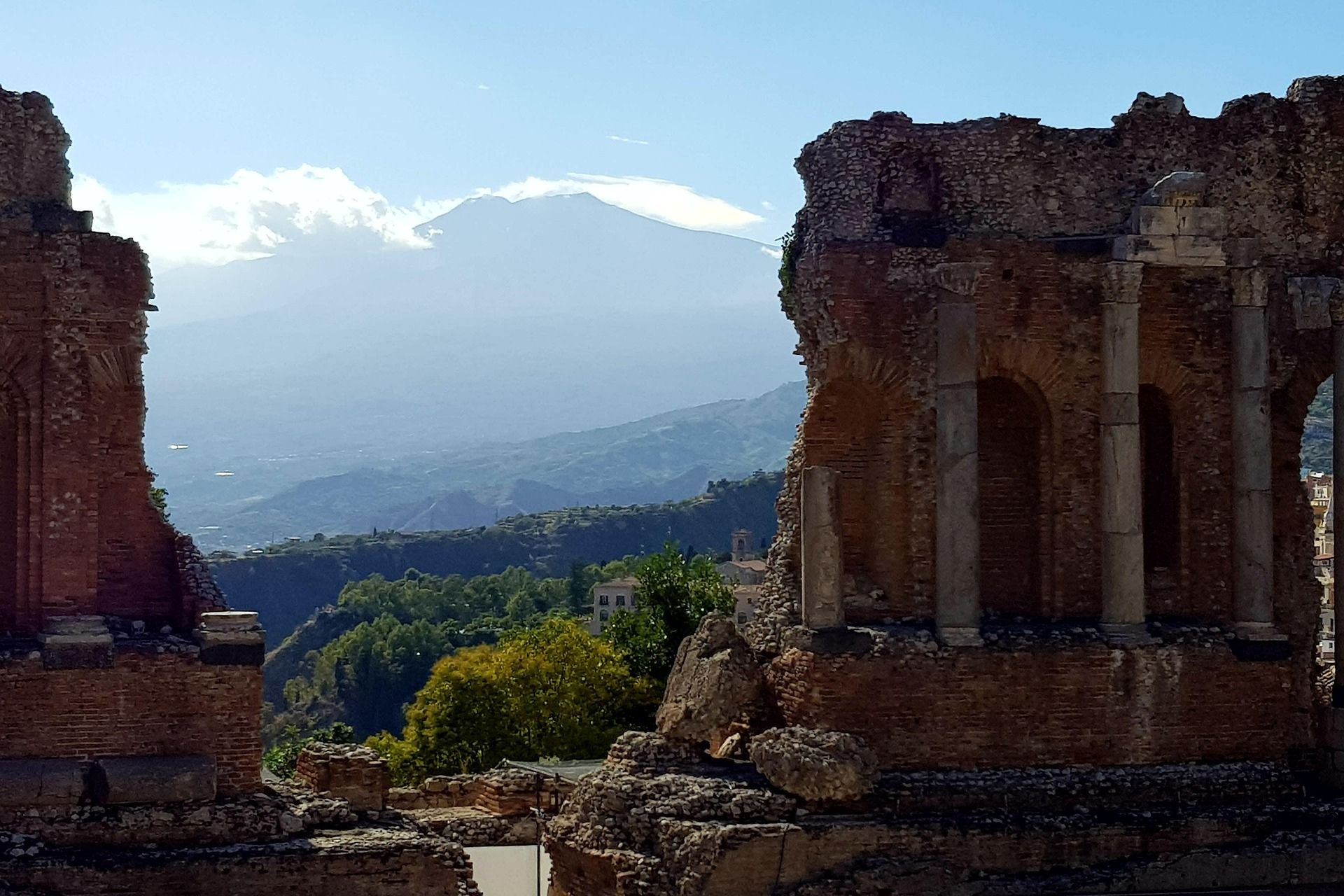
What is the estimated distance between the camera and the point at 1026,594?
989 inches

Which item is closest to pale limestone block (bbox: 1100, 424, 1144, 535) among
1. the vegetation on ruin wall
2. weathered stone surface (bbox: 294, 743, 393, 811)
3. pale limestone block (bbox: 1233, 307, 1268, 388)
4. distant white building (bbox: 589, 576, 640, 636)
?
pale limestone block (bbox: 1233, 307, 1268, 388)

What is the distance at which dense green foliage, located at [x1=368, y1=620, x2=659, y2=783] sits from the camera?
131 feet

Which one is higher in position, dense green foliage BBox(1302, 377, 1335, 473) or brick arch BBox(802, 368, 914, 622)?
dense green foliage BBox(1302, 377, 1335, 473)

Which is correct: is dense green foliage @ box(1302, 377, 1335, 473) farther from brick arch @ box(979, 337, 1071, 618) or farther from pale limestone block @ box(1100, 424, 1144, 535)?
pale limestone block @ box(1100, 424, 1144, 535)

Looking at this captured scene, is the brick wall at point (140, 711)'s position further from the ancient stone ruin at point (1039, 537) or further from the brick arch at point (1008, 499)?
the brick arch at point (1008, 499)

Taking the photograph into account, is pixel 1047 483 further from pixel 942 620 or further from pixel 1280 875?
pixel 1280 875

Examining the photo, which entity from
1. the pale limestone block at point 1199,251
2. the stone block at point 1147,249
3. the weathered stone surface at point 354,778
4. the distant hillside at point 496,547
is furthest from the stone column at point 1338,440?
the distant hillside at point 496,547

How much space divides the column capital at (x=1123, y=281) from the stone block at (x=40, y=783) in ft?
43.0

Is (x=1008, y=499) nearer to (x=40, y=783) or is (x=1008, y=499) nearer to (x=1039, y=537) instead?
(x=1039, y=537)

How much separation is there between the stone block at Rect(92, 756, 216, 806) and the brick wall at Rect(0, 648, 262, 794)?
0.26 metres

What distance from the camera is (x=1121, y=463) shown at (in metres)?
24.2

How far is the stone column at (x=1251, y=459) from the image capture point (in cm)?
2472

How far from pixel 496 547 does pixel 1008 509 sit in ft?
458

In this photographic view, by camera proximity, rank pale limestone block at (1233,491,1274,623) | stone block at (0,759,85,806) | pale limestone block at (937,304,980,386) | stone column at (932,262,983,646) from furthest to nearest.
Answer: pale limestone block at (1233,491,1274,623), pale limestone block at (937,304,980,386), stone column at (932,262,983,646), stone block at (0,759,85,806)
